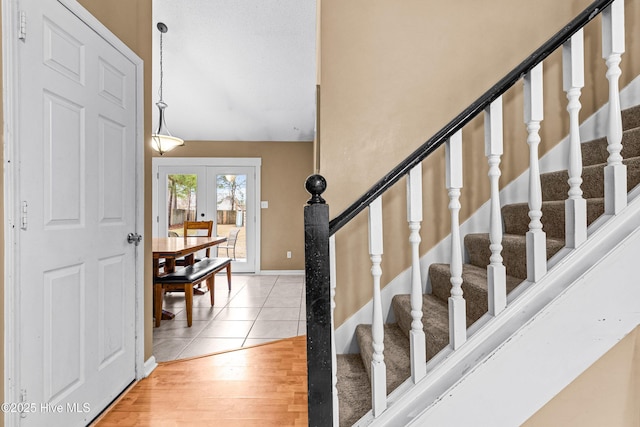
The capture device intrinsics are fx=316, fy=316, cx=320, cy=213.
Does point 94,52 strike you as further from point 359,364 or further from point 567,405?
point 567,405

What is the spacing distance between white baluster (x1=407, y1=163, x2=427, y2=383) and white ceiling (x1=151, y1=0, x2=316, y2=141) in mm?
2416

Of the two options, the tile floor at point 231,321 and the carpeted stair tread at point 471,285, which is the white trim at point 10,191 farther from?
the carpeted stair tread at point 471,285

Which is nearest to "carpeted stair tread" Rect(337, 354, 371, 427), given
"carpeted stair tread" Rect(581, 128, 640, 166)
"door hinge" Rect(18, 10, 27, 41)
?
"carpeted stair tread" Rect(581, 128, 640, 166)

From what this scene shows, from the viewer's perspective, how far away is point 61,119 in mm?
1445

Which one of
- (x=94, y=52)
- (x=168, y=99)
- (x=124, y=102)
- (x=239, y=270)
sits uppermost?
(x=168, y=99)

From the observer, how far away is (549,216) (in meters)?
1.46

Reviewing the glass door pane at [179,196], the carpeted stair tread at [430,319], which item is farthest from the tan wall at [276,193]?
the carpeted stair tread at [430,319]

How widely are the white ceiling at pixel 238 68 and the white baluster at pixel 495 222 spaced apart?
7.66 ft

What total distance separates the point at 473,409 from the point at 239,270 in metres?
5.13

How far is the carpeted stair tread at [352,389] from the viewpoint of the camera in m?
1.29

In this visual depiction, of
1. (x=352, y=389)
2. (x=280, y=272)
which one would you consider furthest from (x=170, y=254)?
(x=280, y=272)

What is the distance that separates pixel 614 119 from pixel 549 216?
518mm

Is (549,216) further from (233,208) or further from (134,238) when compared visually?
(233,208)

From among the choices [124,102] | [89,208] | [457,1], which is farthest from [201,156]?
[457,1]
